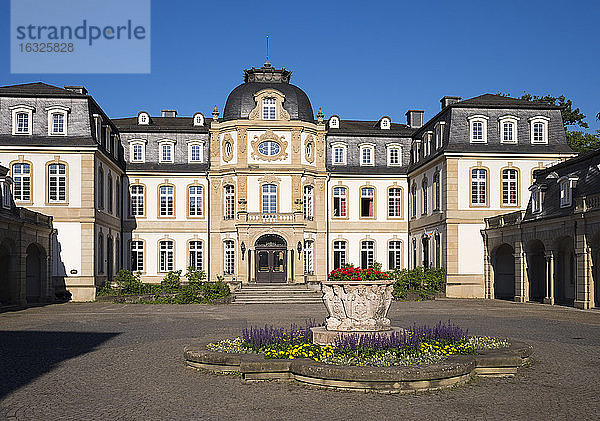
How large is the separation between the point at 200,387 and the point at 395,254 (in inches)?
1445

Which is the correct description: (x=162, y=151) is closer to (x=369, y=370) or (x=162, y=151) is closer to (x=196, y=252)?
(x=196, y=252)

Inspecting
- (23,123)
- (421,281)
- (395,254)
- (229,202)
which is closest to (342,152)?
(395,254)

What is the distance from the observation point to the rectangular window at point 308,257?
4544 cm

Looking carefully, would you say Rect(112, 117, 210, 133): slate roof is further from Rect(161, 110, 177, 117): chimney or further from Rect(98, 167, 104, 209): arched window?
Rect(98, 167, 104, 209): arched window

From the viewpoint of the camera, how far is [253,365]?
39.8 feet

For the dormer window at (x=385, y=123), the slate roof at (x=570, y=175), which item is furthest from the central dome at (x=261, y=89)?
the slate roof at (x=570, y=175)

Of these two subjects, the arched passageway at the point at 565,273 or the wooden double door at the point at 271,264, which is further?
the wooden double door at the point at 271,264

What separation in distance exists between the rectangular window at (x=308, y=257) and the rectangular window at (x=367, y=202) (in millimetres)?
4349

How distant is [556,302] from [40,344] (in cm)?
2387

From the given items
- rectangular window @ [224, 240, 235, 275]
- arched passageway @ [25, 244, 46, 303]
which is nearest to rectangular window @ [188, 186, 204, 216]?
rectangular window @ [224, 240, 235, 275]

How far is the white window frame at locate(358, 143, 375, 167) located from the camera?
48188mm

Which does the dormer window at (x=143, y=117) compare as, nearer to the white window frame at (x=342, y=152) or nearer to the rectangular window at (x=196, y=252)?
the rectangular window at (x=196, y=252)

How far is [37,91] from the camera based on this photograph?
38.1 meters

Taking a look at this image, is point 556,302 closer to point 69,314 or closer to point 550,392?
point 69,314
